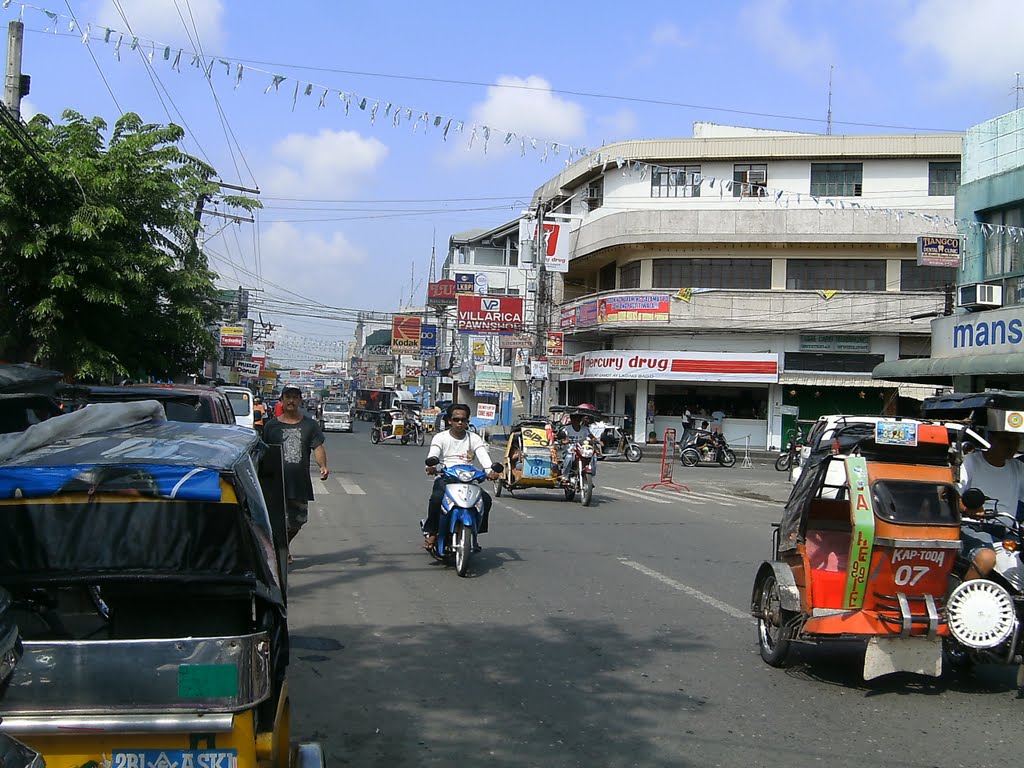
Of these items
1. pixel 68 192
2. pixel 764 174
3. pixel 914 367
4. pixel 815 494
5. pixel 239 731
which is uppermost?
pixel 764 174

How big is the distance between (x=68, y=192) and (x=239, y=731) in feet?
46.8

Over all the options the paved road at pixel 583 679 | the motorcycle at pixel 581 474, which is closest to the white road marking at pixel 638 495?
the motorcycle at pixel 581 474

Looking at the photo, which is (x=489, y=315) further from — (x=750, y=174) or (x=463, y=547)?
(x=463, y=547)

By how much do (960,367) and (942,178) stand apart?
2298 cm

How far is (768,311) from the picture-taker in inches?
1545

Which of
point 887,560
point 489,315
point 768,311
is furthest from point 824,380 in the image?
point 887,560

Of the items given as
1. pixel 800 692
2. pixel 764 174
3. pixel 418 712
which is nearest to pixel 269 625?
pixel 418 712

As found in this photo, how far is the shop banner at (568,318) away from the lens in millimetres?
44719

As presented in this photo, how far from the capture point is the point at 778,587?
652 centimetres

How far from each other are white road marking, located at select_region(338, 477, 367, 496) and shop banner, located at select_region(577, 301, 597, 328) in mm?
21476

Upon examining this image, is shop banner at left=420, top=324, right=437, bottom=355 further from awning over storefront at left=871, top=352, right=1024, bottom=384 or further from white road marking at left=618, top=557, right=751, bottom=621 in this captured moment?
white road marking at left=618, top=557, right=751, bottom=621

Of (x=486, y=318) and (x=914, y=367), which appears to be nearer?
(x=914, y=367)

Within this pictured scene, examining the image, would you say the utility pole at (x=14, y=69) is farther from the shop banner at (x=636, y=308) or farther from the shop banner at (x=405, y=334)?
the shop banner at (x=405, y=334)

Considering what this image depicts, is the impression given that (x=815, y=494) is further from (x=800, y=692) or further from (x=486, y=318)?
(x=486, y=318)
